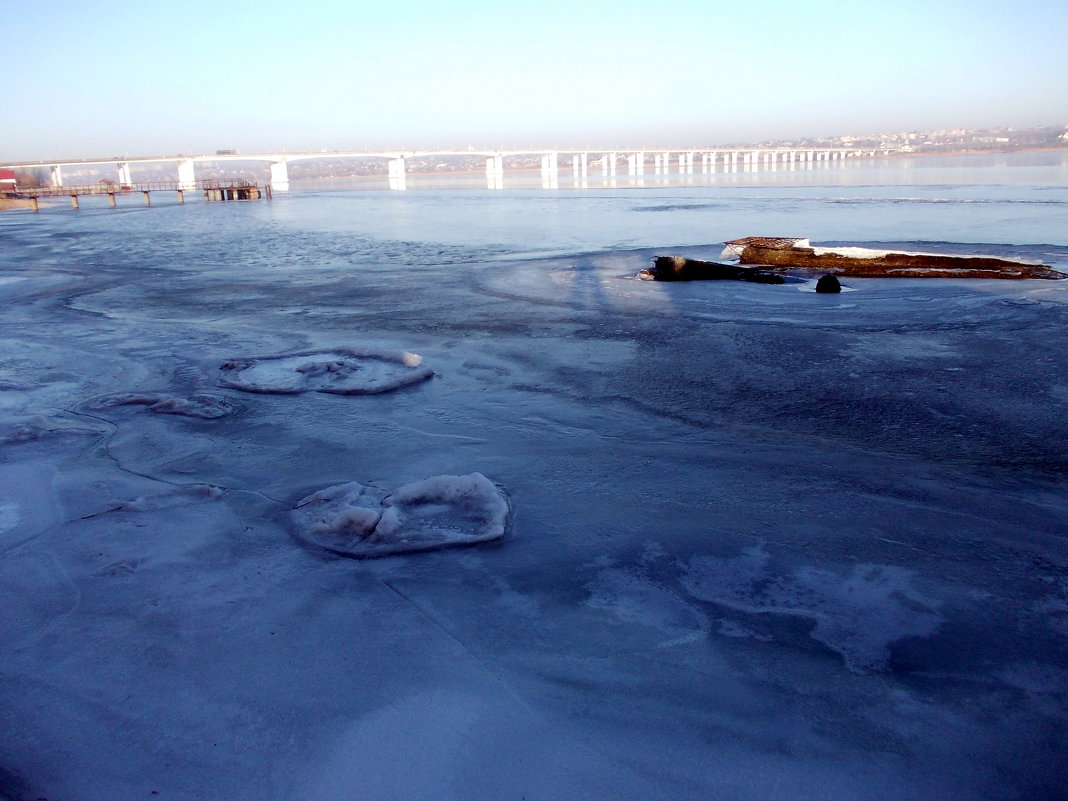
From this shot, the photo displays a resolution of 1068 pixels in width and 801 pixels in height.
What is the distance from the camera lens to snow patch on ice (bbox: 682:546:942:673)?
9.25ft

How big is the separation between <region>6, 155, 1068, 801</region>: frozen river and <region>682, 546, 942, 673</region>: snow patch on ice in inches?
0.6

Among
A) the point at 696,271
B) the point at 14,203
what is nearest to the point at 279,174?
the point at 14,203

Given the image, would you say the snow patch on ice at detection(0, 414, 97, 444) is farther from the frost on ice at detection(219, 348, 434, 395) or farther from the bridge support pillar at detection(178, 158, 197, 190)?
the bridge support pillar at detection(178, 158, 197, 190)

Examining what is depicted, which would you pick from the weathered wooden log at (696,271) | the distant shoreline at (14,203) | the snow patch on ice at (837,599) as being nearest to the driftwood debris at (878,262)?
the weathered wooden log at (696,271)

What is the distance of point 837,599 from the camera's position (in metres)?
3.07

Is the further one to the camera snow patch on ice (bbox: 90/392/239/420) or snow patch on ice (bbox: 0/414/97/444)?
snow patch on ice (bbox: 90/392/239/420)

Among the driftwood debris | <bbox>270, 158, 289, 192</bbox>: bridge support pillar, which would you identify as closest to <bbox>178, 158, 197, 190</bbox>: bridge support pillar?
<bbox>270, 158, 289, 192</bbox>: bridge support pillar

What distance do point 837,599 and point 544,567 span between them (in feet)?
4.16

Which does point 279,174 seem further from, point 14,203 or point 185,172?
point 14,203

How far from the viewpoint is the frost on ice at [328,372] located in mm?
6184

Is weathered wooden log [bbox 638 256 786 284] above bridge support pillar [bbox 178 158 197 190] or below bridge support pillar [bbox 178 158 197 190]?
below

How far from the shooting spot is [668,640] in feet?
9.30

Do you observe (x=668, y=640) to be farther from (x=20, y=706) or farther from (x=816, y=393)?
(x=816, y=393)

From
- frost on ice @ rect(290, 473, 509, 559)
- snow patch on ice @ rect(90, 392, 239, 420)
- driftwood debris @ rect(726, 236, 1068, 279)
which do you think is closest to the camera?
frost on ice @ rect(290, 473, 509, 559)
